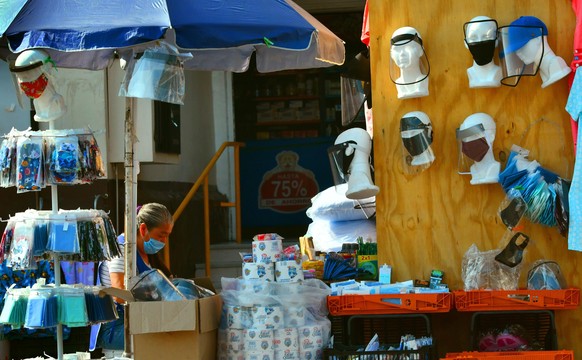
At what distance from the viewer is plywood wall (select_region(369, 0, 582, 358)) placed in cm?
618

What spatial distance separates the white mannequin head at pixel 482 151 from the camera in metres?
6.05

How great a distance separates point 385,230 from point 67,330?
8.88 feet

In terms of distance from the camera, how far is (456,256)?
6.25 metres

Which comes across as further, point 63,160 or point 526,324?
point 526,324

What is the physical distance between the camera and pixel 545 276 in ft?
19.7

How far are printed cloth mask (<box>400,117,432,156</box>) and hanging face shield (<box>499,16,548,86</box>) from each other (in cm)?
54

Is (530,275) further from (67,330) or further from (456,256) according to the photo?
(67,330)

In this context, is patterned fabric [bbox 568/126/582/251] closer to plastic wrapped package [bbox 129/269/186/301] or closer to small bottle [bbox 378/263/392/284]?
small bottle [bbox 378/263/392/284]

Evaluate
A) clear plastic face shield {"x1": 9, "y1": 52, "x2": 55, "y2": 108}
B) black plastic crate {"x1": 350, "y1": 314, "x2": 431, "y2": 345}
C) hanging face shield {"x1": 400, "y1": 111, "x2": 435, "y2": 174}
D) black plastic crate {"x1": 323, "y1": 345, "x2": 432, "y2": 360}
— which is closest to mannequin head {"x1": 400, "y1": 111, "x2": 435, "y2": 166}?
hanging face shield {"x1": 400, "y1": 111, "x2": 435, "y2": 174}

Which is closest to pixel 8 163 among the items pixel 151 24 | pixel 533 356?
pixel 151 24

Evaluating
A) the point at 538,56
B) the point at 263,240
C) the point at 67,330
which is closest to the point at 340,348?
the point at 263,240

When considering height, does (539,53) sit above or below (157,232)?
above

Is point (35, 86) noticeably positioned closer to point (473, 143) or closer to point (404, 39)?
point (404, 39)

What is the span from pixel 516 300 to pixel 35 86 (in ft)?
9.47
